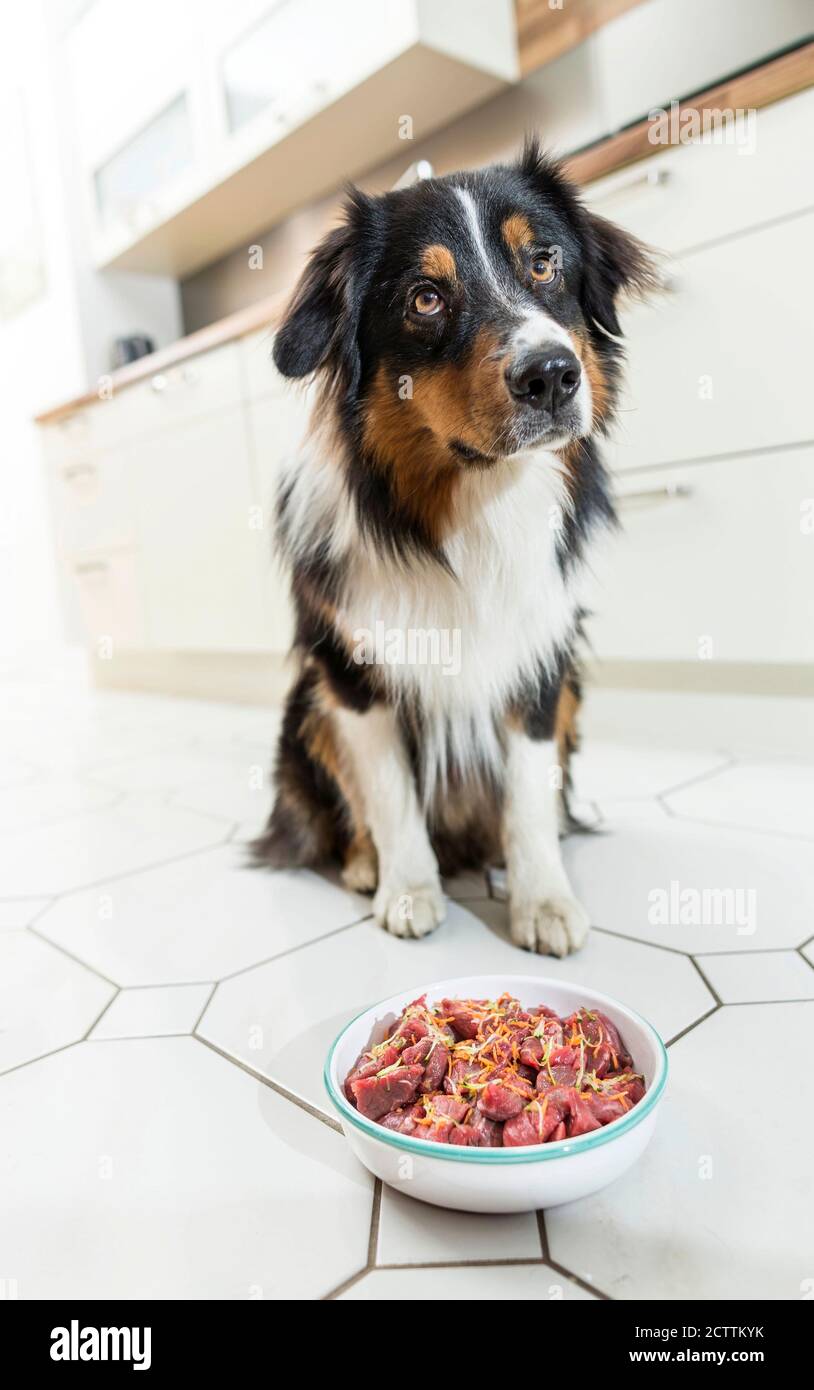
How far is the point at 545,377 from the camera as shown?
1.23 m

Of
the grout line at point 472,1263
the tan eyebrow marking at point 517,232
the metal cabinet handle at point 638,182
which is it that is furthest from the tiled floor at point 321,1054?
the metal cabinet handle at point 638,182

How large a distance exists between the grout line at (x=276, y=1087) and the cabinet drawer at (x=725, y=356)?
1.58 metres

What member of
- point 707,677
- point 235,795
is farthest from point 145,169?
point 707,677

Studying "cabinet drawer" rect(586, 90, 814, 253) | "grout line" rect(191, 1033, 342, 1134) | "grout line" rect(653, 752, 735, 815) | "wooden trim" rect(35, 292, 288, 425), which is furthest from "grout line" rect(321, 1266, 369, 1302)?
"wooden trim" rect(35, 292, 288, 425)

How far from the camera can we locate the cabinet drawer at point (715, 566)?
221 centimetres

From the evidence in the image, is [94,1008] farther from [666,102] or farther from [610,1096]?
[666,102]

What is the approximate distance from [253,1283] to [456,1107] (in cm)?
23

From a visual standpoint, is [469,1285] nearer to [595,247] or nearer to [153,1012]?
[153,1012]

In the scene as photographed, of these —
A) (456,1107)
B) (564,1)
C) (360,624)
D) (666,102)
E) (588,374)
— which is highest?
(564,1)

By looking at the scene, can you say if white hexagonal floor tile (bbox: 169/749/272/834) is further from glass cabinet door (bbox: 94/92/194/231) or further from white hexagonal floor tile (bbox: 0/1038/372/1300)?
glass cabinet door (bbox: 94/92/194/231)

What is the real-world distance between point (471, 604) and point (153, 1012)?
786mm

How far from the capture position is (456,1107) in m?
0.88
